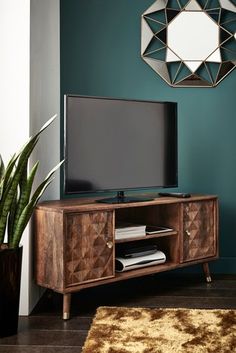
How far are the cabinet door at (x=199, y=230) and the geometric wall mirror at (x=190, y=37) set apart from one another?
0.84m

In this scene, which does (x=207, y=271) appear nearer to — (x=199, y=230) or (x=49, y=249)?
(x=199, y=230)

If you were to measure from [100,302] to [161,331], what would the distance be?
563mm

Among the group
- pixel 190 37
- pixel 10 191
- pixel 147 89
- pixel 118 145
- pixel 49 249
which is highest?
pixel 190 37

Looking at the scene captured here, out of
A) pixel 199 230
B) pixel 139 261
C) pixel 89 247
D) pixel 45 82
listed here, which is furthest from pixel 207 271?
pixel 45 82

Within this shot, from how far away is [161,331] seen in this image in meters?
1.88

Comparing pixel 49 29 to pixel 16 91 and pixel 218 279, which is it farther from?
pixel 218 279

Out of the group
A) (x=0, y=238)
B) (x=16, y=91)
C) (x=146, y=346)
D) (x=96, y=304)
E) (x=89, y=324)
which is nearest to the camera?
(x=146, y=346)

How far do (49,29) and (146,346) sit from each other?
1790 millimetres

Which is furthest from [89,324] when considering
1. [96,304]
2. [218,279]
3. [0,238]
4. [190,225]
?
[218,279]

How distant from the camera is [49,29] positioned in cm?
264

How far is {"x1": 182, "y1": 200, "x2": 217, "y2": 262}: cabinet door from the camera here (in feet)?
8.59

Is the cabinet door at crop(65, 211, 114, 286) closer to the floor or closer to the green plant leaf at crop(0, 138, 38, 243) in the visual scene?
the floor

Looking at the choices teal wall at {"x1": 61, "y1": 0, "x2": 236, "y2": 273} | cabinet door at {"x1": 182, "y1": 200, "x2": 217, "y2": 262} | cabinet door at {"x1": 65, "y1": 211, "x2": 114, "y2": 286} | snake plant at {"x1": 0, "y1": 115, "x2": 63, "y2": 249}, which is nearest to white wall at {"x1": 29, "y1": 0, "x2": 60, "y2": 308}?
teal wall at {"x1": 61, "y1": 0, "x2": 236, "y2": 273}

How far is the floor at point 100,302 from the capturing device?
6.08 ft
